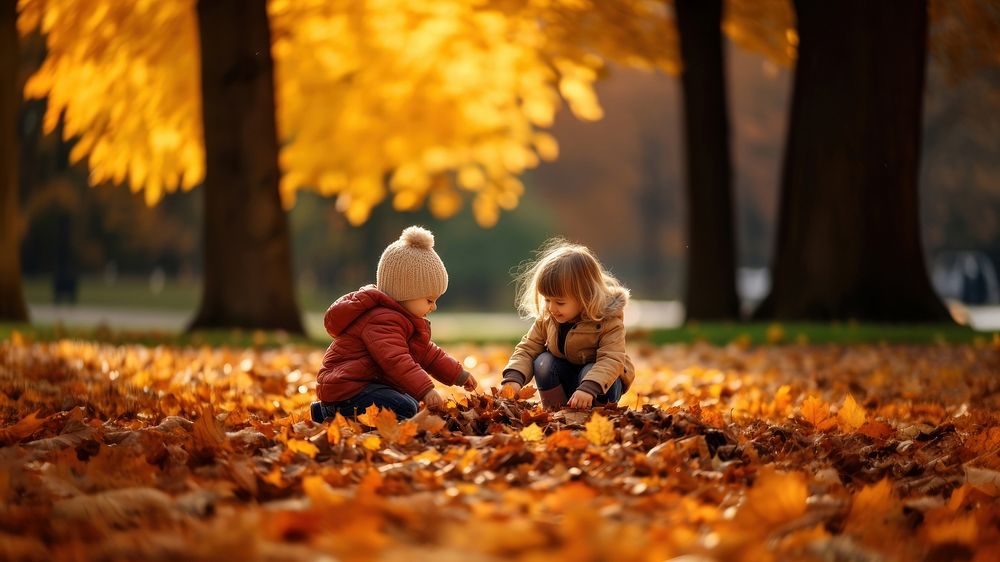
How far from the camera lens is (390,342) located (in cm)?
468

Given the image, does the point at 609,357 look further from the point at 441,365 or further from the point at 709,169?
the point at 709,169

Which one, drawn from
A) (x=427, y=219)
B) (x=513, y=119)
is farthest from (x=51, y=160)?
(x=513, y=119)

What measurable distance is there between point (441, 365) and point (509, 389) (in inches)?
13.1

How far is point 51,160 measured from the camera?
83.3 ft

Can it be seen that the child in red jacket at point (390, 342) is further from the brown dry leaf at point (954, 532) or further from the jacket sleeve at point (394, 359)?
the brown dry leaf at point (954, 532)

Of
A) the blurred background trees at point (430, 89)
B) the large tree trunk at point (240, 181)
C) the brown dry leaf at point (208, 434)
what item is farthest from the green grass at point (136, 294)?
the brown dry leaf at point (208, 434)

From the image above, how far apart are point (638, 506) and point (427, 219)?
31.2 metres

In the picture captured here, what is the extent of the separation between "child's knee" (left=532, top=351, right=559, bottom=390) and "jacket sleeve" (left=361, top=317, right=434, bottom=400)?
71 cm

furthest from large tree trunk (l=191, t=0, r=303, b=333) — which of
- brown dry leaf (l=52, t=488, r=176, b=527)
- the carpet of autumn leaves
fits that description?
brown dry leaf (l=52, t=488, r=176, b=527)

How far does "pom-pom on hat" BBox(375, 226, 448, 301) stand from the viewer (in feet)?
15.6

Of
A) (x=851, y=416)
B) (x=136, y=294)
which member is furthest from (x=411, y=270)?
(x=136, y=294)

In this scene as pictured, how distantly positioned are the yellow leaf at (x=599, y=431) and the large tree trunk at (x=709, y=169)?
387 inches

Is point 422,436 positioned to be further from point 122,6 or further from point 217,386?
point 122,6

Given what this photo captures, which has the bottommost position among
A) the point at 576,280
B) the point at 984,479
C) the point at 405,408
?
the point at 984,479
